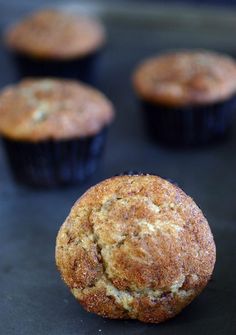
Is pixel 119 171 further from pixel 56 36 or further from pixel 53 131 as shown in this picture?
pixel 56 36

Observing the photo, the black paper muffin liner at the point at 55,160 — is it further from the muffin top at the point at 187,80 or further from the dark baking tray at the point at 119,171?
the muffin top at the point at 187,80

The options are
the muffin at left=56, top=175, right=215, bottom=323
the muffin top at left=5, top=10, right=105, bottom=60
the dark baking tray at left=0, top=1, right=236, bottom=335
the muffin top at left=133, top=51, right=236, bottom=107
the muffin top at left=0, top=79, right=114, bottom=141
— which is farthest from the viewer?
the muffin top at left=5, top=10, right=105, bottom=60

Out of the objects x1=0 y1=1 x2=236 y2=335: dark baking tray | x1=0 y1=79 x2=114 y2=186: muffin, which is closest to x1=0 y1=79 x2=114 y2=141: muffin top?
x1=0 y1=79 x2=114 y2=186: muffin

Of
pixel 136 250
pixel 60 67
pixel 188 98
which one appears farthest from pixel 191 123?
pixel 136 250

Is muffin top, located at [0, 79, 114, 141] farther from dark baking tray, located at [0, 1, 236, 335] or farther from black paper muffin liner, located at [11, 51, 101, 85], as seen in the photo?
black paper muffin liner, located at [11, 51, 101, 85]

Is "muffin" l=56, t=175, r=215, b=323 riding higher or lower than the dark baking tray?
higher

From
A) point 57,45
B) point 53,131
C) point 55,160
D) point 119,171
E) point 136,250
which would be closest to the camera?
point 136,250

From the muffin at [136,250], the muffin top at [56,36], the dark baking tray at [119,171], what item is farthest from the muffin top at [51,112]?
the muffin at [136,250]

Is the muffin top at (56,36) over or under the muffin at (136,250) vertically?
under
